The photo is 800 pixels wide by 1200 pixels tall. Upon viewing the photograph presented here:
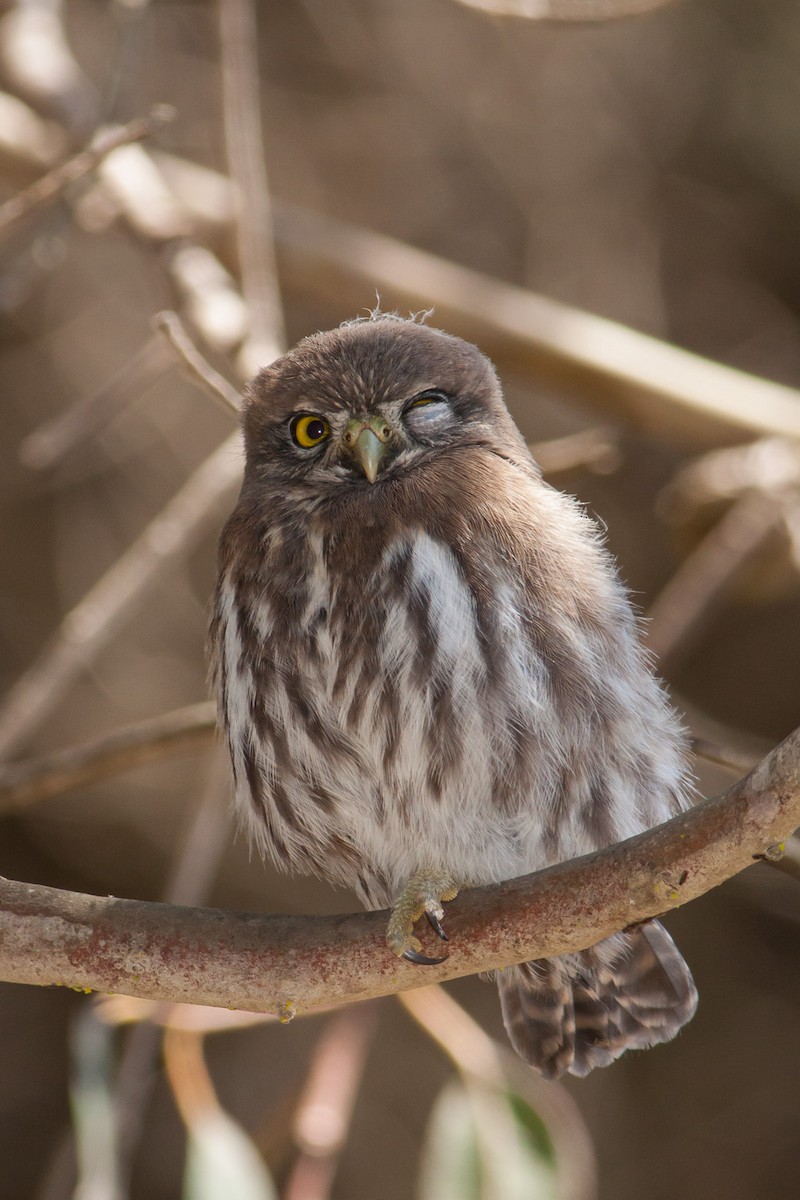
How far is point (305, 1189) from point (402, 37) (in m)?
5.21

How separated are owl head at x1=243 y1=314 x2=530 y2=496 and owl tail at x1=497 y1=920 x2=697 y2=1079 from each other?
45.4 inches

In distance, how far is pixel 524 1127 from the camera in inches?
140

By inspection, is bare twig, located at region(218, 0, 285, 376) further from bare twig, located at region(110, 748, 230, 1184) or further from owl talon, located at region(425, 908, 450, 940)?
owl talon, located at region(425, 908, 450, 940)

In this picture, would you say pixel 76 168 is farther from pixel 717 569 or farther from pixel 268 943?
pixel 717 569

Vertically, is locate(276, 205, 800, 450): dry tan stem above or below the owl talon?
above

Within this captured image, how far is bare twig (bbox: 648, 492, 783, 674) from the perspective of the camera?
14.1 feet

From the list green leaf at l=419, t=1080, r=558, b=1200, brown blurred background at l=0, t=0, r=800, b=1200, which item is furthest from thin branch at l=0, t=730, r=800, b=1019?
brown blurred background at l=0, t=0, r=800, b=1200

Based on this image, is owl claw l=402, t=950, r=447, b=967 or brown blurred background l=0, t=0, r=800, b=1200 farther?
brown blurred background l=0, t=0, r=800, b=1200

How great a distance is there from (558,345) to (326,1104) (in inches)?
98.7

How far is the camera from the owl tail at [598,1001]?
120 inches

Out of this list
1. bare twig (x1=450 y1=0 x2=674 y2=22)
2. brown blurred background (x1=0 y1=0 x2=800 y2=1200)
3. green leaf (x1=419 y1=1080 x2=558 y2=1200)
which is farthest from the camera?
brown blurred background (x1=0 y1=0 x2=800 y2=1200)

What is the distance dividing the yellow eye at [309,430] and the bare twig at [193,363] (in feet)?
0.71

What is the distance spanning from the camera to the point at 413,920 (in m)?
2.48

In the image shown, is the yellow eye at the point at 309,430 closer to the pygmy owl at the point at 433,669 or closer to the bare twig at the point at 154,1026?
the pygmy owl at the point at 433,669
